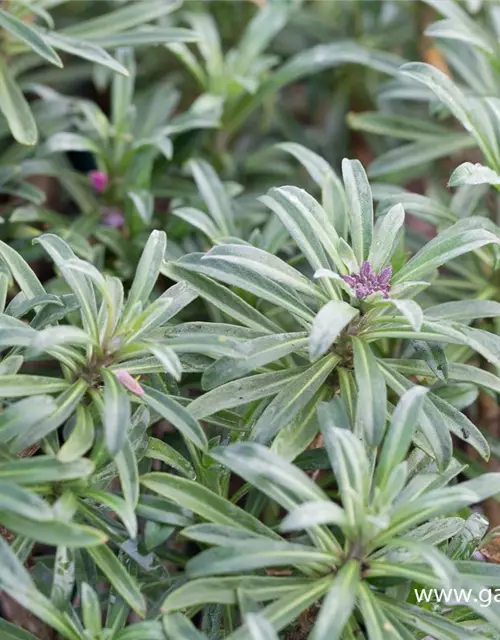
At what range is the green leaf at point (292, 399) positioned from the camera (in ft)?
3.01

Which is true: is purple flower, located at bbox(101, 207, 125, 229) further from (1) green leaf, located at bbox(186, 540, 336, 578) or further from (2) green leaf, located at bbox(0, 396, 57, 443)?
(1) green leaf, located at bbox(186, 540, 336, 578)

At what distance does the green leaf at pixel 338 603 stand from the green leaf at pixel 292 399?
17 centimetres

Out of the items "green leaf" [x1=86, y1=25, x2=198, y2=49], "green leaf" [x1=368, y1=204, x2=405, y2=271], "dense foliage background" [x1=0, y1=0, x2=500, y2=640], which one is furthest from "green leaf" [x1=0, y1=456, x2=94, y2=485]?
"green leaf" [x1=86, y1=25, x2=198, y2=49]

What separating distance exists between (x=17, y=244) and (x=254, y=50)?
617mm

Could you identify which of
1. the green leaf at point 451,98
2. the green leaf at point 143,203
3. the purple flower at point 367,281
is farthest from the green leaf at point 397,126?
the purple flower at point 367,281

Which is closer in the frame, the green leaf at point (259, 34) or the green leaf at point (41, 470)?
the green leaf at point (41, 470)

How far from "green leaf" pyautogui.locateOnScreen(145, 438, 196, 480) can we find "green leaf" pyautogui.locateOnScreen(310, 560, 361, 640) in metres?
0.24

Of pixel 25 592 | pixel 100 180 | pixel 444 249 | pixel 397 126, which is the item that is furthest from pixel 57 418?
pixel 397 126

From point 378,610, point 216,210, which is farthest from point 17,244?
point 378,610

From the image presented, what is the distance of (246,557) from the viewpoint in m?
0.79

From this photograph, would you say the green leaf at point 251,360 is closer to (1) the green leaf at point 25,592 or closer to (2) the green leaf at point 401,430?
(2) the green leaf at point 401,430

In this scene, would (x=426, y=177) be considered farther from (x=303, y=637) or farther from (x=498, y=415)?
(x=303, y=637)

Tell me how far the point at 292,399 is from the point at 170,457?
0.17m

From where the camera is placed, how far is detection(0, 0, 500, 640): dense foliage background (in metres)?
0.82
